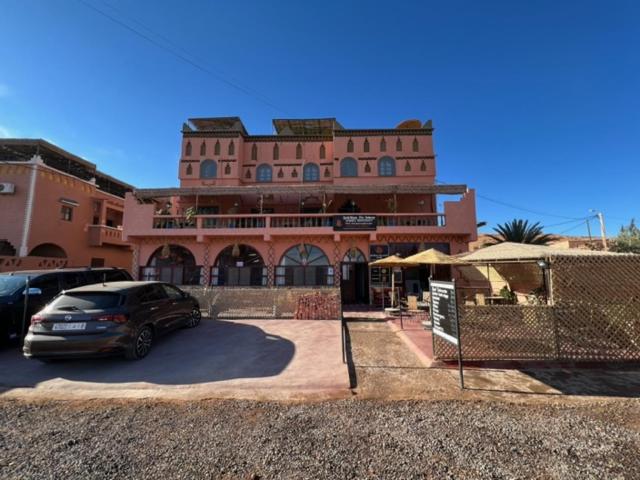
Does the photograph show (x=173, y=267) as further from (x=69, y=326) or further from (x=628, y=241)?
(x=628, y=241)

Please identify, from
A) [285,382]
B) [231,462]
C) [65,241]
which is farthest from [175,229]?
[231,462]

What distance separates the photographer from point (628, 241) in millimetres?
16328

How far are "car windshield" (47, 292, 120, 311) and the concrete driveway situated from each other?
1181 millimetres

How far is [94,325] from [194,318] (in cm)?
351

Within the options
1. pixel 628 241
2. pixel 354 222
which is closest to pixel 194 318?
pixel 354 222

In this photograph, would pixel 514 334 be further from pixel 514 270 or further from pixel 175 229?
pixel 175 229

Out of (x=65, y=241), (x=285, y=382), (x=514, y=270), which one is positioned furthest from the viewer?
(x=65, y=241)

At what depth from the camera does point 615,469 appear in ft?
8.24

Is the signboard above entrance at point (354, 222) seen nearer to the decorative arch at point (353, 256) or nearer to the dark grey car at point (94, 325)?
the decorative arch at point (353, 256)

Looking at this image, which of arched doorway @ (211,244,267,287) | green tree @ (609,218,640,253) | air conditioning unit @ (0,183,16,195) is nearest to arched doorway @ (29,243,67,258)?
air conditioning unit @ (0,183,16,195)

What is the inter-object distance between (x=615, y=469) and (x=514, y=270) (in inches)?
389

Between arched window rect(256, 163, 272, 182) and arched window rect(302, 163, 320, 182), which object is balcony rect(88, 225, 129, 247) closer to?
arched window rect(256, 163, 272, 182)

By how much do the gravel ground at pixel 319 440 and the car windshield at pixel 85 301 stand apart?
5.42 ft

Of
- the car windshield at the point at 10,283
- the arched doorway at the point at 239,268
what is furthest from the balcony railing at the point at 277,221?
the car windshield at the point at 10,283
